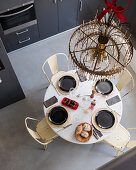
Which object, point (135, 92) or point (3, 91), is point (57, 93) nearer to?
point (3, 91)

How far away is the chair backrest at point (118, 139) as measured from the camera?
3.12 metres

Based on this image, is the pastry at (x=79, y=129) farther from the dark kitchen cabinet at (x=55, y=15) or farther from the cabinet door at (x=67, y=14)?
the cabinet door at (x=67, y=14)

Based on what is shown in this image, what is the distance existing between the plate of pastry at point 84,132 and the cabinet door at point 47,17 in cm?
261

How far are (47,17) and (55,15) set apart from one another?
20cm

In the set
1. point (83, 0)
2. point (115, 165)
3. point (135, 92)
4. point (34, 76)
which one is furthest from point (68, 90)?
point (115, 165)

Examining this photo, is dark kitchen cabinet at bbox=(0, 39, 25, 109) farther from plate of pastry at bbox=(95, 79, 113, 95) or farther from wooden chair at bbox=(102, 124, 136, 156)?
wooden chair at bbox=(102, 124, 136, 156)

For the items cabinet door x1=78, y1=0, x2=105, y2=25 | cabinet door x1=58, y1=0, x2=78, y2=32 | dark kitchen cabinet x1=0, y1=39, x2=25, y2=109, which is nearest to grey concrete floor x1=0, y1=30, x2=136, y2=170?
dark kitchen cabinet x1=0, y1=39, x2=25, y2=109

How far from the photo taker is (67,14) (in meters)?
4.48

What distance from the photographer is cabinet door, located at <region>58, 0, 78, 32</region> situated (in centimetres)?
420

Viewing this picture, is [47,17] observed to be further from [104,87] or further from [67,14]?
[104,87]

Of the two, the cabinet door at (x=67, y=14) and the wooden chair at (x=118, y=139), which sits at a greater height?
the cabinet door at (x=67, y=14)

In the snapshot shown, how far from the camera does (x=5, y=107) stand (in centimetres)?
403

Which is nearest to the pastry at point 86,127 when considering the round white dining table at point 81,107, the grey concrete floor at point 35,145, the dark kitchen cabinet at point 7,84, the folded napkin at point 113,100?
the round white dining table at point 81,107

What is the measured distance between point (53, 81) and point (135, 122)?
194 cm
